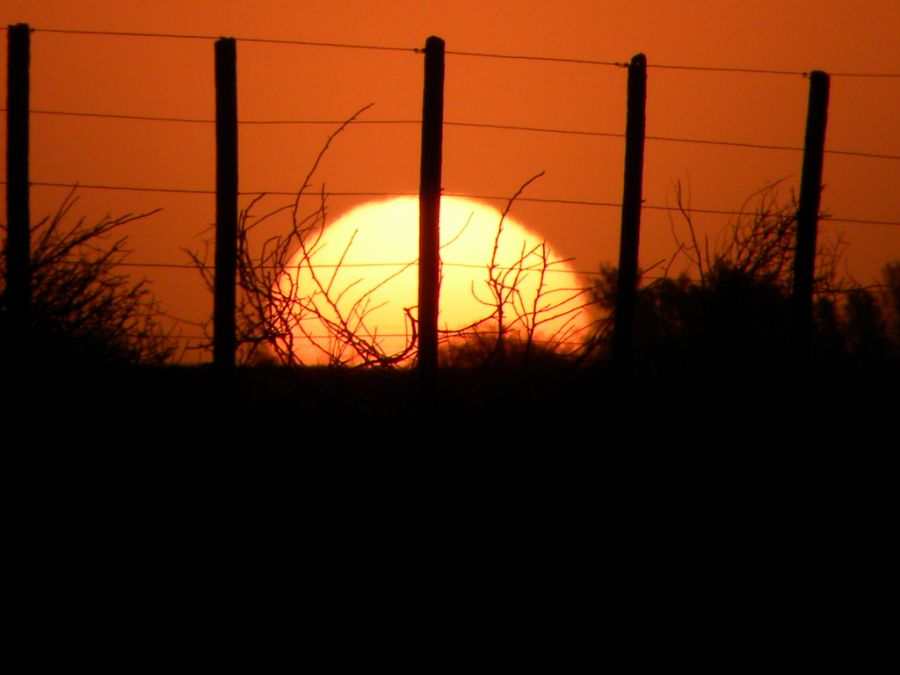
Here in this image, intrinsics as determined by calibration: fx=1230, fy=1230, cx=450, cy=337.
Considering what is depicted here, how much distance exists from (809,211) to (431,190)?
2700 mm

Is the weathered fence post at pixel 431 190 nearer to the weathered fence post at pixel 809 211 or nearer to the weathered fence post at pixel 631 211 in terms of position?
the weathered fence post at pixel 631 211

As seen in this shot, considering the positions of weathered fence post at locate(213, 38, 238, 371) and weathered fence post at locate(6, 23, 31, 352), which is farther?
weathered fence post at locate(213, 38, 238, 371)

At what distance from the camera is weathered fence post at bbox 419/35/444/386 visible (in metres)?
7.27

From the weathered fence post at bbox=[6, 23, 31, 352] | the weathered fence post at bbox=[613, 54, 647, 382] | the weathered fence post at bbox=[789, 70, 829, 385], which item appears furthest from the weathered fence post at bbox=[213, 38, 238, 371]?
the weathered fence post at bbox=[789, 70, 829, 385]

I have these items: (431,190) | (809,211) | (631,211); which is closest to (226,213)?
(431,190)

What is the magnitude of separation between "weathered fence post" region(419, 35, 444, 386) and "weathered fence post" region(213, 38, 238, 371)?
110cm

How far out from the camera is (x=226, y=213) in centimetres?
719

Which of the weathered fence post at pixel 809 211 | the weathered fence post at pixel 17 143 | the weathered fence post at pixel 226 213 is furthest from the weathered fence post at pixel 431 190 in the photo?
the weathered fence post at pixel 809 211

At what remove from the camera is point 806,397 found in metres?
7.81

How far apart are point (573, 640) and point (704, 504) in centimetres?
174

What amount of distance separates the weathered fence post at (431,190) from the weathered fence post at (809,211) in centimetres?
253

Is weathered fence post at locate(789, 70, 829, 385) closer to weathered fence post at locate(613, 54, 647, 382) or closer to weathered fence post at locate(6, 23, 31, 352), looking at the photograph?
weathered fence post at locate(613, 54, 647, 382)

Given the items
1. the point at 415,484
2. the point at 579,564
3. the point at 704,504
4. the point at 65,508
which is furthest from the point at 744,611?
the point at 65,508

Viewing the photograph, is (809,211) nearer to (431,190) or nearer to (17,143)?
(431,190)
